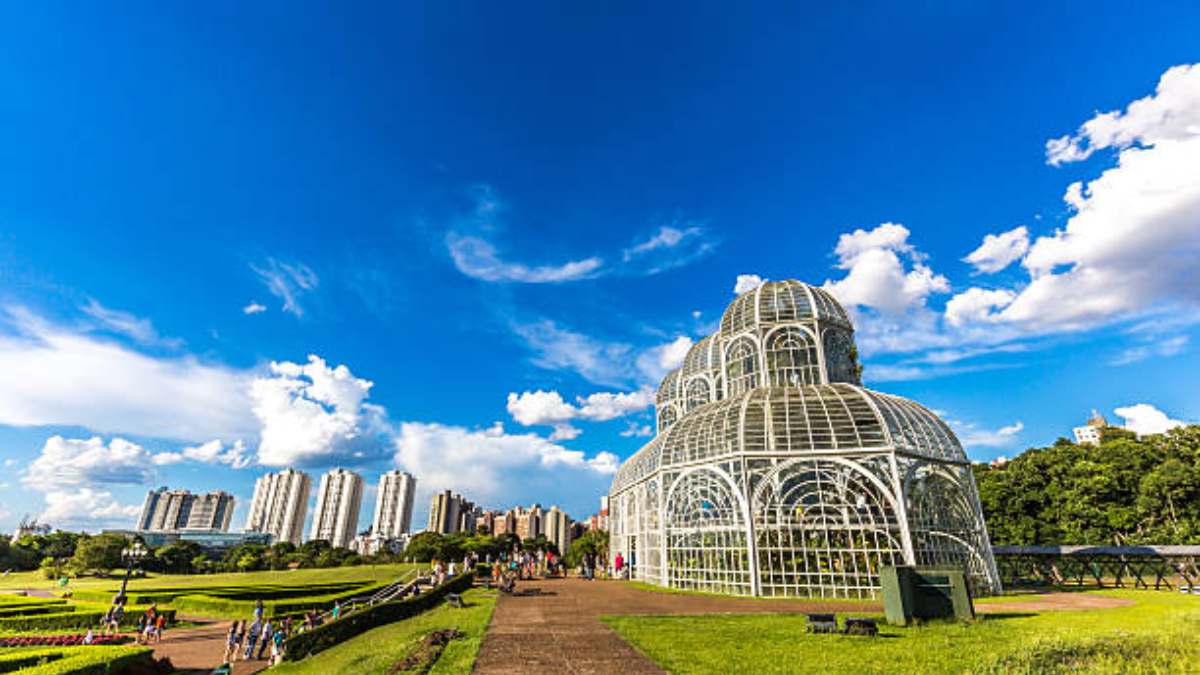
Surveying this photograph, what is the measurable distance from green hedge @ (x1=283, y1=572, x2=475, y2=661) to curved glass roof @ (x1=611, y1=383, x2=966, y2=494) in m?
15.6

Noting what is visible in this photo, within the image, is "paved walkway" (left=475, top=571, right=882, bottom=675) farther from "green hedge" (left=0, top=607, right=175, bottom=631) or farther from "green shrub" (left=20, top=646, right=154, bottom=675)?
"green hedge" (left=0, top=607, right=175, bottom=631)

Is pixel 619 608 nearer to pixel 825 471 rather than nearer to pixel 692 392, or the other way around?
pixel 825 471

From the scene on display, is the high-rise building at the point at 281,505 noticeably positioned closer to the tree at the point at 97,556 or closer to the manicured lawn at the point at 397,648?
the tree at the point at 97,556

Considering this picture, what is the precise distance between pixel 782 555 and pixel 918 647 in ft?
41.7

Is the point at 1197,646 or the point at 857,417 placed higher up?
the point at 857,417

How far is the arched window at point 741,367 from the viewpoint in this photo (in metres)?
37.5

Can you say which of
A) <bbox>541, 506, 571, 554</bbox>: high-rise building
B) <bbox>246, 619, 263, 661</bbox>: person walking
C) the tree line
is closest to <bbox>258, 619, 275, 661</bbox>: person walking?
<bbox>246, 619, 263, 661</bbox>: person walking

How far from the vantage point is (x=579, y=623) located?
55.4 ft

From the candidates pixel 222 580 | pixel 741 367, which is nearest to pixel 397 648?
pixel 741 367

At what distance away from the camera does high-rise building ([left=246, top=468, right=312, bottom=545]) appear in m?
183

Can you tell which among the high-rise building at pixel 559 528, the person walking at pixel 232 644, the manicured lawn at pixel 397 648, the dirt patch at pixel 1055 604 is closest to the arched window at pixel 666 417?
the dirt patch at pixel 1055 604

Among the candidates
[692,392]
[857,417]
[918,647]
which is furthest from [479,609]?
[692,392]

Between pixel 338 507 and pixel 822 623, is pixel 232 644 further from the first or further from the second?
pixel 338 507

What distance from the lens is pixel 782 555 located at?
970 inches
